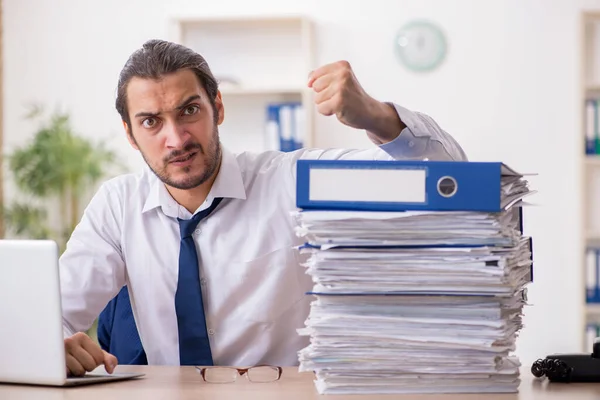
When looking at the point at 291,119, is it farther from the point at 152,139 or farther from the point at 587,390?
the point at 587,390

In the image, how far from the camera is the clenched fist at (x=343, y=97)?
1.42 meters

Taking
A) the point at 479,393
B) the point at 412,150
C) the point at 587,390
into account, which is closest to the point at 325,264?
the point at 479,393

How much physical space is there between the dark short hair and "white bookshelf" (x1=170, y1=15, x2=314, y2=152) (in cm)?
292

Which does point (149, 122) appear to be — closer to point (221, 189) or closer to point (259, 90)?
point (221, 189)

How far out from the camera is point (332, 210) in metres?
1.24

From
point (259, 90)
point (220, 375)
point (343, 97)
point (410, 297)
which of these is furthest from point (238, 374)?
point (259, 90)

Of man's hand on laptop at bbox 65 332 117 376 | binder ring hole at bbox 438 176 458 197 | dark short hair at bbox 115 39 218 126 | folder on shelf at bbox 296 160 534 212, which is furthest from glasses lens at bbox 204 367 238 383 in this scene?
dark short hair at bbox 115 39 218 126

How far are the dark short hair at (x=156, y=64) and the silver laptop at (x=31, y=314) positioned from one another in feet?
2.28

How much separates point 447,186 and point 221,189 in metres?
0.93

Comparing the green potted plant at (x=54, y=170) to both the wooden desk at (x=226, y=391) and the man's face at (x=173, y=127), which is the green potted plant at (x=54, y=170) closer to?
the man's face at (x=173, y=127)

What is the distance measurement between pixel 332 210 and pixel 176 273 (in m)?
0.89

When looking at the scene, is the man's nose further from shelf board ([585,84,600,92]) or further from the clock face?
shelf board ([585,84,600,92])

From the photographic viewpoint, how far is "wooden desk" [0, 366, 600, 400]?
1257mm

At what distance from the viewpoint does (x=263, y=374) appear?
1.49m
